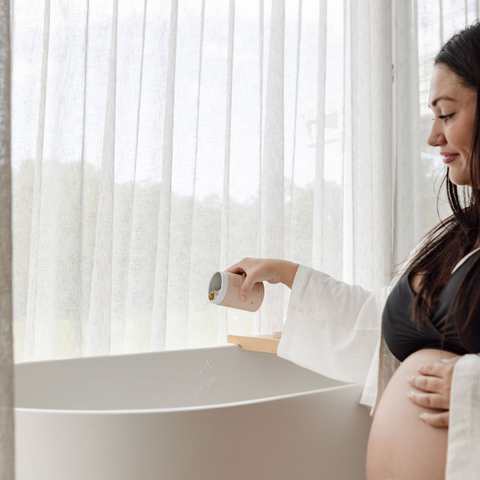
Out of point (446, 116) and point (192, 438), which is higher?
point (446, 116)

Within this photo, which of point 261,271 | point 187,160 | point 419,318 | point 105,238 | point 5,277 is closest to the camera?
point 5,277

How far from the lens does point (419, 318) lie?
92 cm

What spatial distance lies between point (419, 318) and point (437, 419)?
6.7 inches

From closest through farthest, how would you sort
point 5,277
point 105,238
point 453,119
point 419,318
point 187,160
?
point 5,277
point 419,318
point 453,119
point 105,238
point 187,160

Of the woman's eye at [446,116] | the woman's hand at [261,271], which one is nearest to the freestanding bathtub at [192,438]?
the woman's hand at [261,271]

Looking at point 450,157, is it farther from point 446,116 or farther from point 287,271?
point 287,271

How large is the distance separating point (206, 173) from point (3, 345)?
3.73ft

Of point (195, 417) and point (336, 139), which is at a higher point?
point (336, 139)

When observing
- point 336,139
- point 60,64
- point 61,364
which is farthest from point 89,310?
point 336,139

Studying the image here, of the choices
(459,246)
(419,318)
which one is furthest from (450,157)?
(419,318)

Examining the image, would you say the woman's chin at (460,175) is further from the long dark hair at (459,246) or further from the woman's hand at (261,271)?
the woman's hand at (261,271)

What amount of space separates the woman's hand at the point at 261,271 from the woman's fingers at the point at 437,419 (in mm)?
502

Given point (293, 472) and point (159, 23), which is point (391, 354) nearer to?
point (293, 472)

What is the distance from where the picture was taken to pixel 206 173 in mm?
1720
